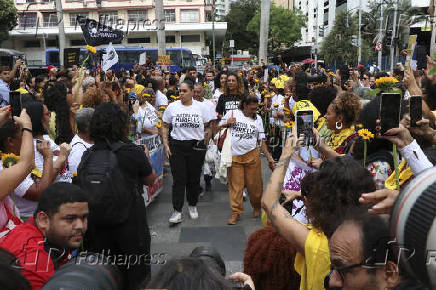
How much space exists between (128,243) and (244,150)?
3044 millimetres

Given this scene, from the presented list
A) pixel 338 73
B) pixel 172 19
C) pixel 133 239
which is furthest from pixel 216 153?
pixel 172 19

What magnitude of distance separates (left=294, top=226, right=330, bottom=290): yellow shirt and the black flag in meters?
7.71

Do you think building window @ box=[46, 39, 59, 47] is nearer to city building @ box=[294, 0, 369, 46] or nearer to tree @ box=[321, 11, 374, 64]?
city building @ box=[294, 0, 369, 46]

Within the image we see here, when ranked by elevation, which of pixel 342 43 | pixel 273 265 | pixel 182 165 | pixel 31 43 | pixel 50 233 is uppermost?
pixel 31 43

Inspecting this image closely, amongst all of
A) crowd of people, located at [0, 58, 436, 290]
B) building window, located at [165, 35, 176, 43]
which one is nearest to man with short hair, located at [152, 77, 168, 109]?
crowd of people, located at [0, 58, 436, 290]

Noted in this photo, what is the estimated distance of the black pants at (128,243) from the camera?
9.91ft

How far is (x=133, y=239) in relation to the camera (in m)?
3.09

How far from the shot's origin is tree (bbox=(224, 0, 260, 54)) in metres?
60.8

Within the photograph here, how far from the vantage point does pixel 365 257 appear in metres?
1.46

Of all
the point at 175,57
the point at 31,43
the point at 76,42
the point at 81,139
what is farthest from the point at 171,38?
the point at 81,139

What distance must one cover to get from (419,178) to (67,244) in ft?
6.01

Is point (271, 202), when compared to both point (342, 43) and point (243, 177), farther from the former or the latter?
point (342, 43)

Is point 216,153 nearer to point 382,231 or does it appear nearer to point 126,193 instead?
point 126,193

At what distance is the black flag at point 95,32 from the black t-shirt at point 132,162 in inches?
240
